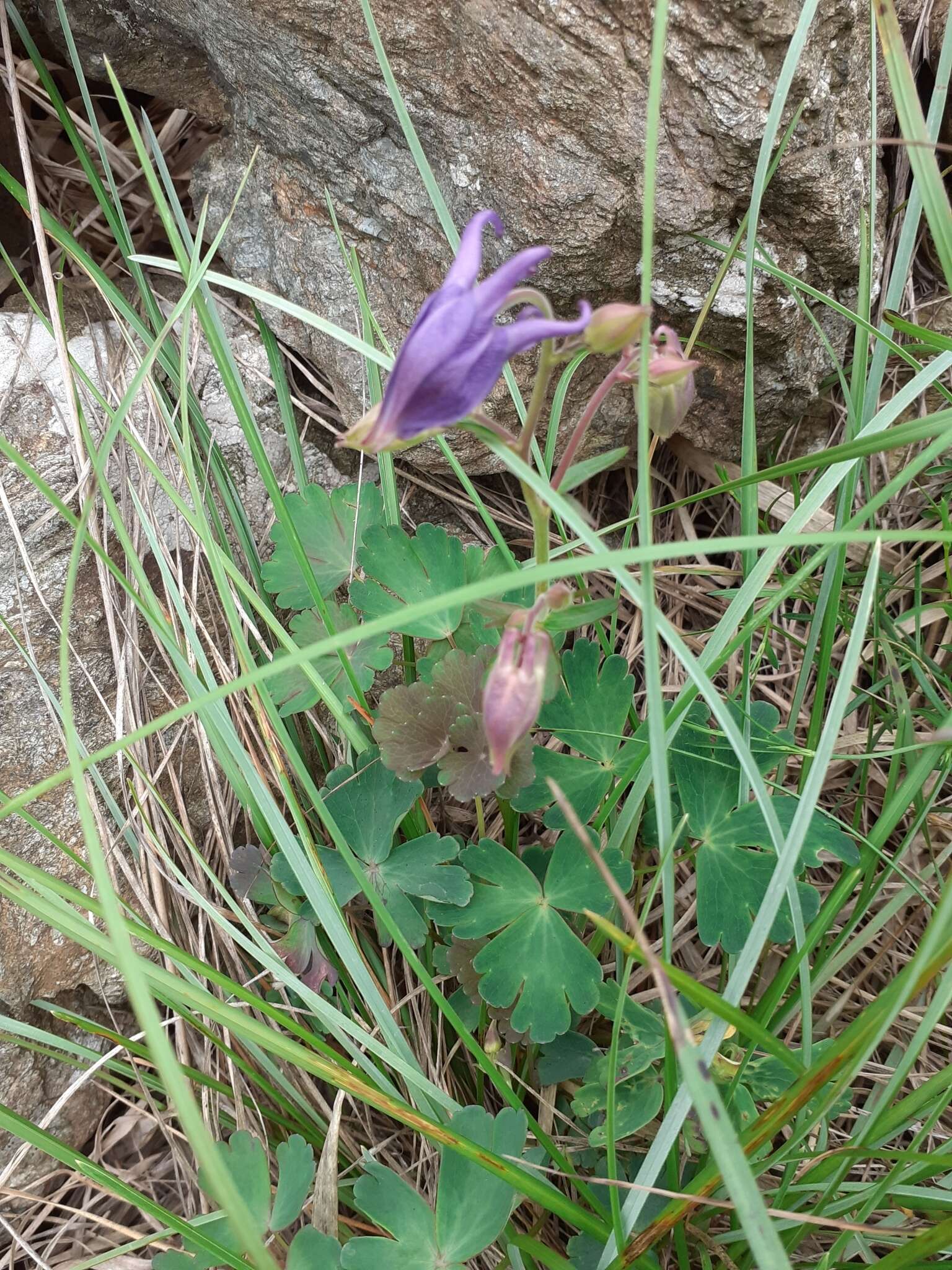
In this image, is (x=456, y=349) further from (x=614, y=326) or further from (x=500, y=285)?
(x=614, y=326)

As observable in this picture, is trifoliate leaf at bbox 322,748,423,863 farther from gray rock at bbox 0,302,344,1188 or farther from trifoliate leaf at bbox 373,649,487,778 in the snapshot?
gray rock at bbox 0,302,344,1188

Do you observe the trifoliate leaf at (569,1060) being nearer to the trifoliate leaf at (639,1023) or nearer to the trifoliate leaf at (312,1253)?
the trifoliate leaf at (639,1023)

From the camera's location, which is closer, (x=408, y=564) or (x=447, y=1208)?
(x=447, y=1208)

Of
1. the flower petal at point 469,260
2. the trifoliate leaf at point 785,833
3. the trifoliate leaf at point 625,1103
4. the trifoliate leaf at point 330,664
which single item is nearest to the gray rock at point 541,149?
the trifoliate leaf at point 330,664

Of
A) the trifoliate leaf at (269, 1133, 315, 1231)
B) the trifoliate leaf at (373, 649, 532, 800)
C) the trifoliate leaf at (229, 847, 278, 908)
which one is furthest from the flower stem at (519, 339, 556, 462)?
the trifoliate leaf at (269, 1133, 315, 1231)

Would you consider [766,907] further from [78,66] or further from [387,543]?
[78,66]

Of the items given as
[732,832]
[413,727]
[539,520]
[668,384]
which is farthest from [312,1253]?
[668,384]
